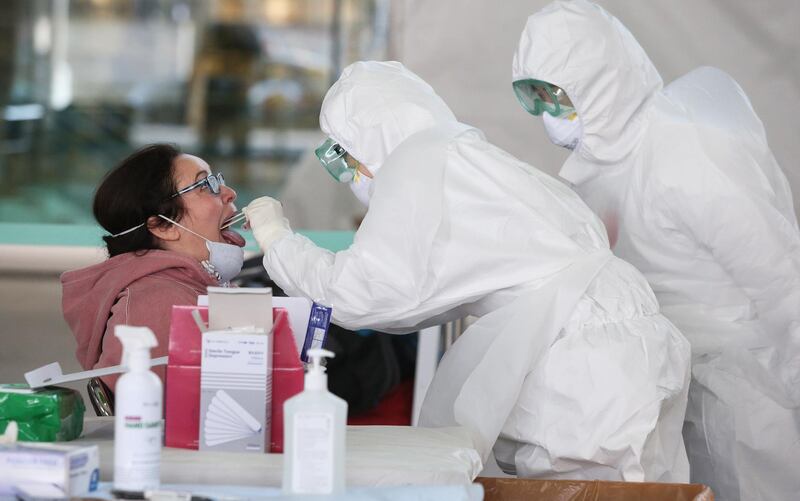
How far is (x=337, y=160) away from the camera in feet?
6.90

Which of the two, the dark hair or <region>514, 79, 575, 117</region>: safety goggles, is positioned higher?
<region>514, 79, 575, 117</region>: safety goggles

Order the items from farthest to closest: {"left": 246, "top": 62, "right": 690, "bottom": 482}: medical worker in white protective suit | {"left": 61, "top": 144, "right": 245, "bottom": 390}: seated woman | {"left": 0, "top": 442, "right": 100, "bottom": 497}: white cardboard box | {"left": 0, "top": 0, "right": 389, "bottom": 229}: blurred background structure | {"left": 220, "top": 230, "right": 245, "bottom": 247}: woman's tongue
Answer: {"left": 0, "top": 0, "right": 389, "bottom": 229}: blurred background structure → {"left": 220, "top": 230, "right": 245, "bottom": 247}: woman's tongue → {"left": 61, "top": 144, "right": 245, "bottom": 390}: seated woman → {"left": 246, "top": 62, "right": 690, "bottom": 482}: medical worker in white protective suit → {"left": 0, "top": 442, "right": 100, "bottom": 497}: white cardboard box

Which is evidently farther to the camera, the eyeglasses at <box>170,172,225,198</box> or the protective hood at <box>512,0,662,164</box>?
the protective hood at <box>512,0,662,164</box>

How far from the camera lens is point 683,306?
241cm

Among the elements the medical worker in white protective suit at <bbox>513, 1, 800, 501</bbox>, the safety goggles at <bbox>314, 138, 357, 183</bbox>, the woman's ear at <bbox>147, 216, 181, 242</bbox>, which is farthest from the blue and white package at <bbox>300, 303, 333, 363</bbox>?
the medical worker in white protective suit at <bbox>513, 1, 800, 501</bbox>

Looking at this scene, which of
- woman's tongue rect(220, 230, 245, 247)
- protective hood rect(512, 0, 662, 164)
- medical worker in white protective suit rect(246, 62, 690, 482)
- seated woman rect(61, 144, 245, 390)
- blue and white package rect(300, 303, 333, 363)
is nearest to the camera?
blue and white package rect(300, 303, 333, 363)

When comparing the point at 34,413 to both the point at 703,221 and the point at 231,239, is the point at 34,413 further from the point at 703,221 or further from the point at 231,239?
the point at 703,221

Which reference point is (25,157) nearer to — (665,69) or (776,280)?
(665,69)

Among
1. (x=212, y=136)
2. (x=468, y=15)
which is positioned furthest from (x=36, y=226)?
(x=212, y=136)

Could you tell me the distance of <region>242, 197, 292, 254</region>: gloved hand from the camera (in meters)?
2.04

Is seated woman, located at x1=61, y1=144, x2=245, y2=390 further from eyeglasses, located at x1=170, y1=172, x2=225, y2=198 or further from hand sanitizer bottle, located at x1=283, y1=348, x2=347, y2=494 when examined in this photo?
hand sanitizer bottle, located at x1=283, y1=348, x2=347, y2=494

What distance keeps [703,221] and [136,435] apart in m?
1.49

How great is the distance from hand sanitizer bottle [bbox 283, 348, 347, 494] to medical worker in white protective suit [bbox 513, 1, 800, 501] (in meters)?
1.30

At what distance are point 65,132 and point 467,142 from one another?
5411 mm
